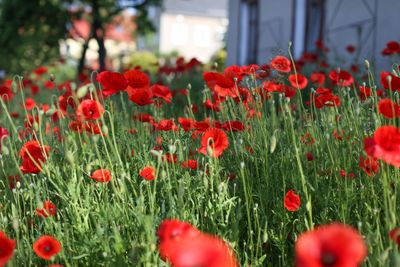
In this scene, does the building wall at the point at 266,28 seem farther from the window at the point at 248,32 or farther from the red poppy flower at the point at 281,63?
the red poppy flower at the point at 281,63

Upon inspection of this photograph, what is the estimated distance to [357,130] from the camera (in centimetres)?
211

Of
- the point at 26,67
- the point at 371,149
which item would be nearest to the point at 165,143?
the point at 371,149

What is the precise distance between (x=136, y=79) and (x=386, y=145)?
1.26 m

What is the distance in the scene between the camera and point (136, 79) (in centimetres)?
236

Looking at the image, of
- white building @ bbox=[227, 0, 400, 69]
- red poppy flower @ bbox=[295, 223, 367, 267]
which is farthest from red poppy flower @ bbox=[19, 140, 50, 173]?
white building @ bbox=[227, 0, 400, 69]

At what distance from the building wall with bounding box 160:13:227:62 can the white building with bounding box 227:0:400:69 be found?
1660 centimetres

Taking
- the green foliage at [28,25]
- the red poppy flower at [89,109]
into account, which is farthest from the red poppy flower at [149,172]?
the green foliage at [28,25]

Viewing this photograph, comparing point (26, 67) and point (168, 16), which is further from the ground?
point (168, 16)

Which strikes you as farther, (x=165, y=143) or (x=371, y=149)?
(x=165, y=143)

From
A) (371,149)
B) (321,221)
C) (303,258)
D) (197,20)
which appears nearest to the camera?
(303,258)

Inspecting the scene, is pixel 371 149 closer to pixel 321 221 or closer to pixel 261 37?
pixel 321 221

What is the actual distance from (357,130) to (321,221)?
0.39 meters

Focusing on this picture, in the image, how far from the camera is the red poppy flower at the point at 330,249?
870mm

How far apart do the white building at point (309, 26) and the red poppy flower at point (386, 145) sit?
3142 millimetres
